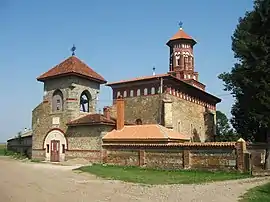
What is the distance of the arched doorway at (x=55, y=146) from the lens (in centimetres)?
3128

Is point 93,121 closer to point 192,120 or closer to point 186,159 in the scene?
point 186,159

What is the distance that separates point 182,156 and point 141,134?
18.8ft

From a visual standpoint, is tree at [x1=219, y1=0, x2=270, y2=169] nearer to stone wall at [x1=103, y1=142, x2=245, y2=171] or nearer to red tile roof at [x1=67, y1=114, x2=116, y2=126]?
stone wall at [x1=103, y1=142, x2=245, y2=171]

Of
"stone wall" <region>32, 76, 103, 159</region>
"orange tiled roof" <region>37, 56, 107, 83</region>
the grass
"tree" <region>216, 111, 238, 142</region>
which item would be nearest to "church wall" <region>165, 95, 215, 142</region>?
"tree" <region>216, 111, 238, 142</region>

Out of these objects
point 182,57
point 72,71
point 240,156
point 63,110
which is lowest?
point 240,156

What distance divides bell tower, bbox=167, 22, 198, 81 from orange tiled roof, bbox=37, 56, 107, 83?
49.5 feet

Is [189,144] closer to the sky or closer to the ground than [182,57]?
closer to the ground

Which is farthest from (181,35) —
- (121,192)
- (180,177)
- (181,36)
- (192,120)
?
(121,192)

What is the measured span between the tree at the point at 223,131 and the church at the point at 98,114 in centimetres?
500

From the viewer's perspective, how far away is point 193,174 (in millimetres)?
20031

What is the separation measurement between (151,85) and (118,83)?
4.55 m

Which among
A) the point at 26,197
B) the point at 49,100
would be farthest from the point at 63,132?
the point at 26,197

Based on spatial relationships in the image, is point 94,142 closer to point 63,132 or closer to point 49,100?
point 63,132

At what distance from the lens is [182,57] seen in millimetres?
46469
